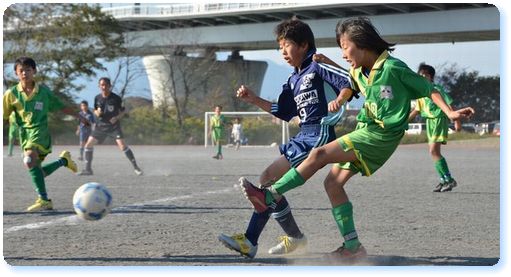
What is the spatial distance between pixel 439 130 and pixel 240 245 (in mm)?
6963

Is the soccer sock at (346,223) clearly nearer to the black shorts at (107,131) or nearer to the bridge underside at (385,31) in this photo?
the black shorts at (107,131)

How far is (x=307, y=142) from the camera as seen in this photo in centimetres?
621

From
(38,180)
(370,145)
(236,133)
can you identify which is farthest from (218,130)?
(370,145)

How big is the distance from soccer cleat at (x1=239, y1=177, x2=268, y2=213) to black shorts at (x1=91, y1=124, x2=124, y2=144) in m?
10.6

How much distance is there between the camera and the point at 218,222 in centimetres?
805

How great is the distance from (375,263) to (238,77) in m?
54.2

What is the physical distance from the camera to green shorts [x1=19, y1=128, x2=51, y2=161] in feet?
31.3

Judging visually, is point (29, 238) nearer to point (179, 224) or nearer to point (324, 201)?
point (179, 224)

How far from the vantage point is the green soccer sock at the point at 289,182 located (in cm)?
568

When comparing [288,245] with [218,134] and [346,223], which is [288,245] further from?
[218,134]

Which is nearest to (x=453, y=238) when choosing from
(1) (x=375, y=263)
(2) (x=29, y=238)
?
(1) (x=375, y=263)

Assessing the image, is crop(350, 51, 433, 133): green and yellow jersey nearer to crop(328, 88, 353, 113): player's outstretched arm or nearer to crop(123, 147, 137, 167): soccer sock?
crop(328, 88, 353, 113): player's outstretched arm

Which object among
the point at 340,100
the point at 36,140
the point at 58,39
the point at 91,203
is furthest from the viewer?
the point at 58,39

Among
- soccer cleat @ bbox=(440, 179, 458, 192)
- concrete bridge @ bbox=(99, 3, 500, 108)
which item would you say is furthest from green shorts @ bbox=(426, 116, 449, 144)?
concrete bridge @ bbox=(99, 3, 500, 108)
